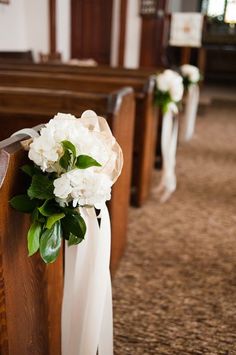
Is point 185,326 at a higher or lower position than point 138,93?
lower

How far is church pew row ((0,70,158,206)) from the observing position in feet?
9.27

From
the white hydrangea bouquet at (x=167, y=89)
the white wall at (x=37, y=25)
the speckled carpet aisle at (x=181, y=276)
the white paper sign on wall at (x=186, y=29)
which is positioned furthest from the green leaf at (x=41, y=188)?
the white paper sign on wall at (x=186, y=29)

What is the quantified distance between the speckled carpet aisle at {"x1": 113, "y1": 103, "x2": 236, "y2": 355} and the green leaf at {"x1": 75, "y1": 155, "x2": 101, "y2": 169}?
101 centimetres

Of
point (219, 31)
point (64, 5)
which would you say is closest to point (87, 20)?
point (64, 5)

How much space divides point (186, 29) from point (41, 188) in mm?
6025

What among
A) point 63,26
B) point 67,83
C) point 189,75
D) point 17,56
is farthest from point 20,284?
point 63,26

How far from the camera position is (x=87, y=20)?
7.52 meters

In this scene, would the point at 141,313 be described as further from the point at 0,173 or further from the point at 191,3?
the point at 191,3

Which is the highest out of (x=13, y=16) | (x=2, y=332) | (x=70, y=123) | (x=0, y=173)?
(x=13, y=16)

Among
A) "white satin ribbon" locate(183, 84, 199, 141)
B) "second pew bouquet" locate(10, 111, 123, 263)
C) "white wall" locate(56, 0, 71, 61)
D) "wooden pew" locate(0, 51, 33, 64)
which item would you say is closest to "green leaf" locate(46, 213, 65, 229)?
"second pew bouquet" locate(10, 111, 123, 263)

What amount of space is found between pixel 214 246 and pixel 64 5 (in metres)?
5.28

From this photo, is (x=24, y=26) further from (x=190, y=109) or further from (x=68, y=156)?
(x=68, y=156)

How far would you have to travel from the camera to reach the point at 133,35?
707 centimetres

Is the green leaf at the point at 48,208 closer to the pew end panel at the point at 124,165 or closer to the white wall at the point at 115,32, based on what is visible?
the pew end panel at the point at 124,165
